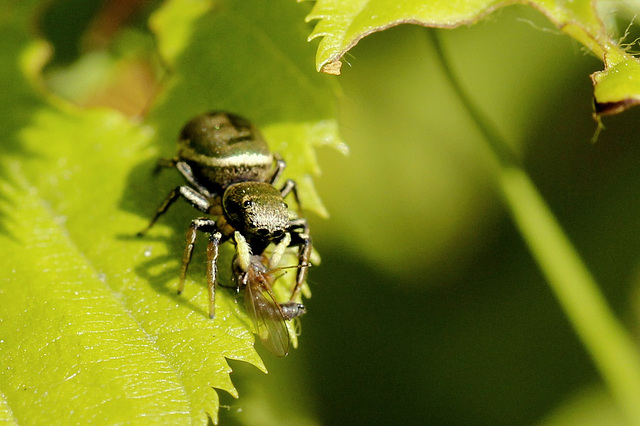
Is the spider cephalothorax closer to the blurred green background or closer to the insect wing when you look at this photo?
the insect wing

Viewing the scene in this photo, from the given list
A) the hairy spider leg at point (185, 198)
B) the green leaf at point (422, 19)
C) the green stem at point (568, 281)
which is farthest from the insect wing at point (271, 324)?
the green stem at point (568, 281)

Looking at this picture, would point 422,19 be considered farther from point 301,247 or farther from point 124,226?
point 124,226

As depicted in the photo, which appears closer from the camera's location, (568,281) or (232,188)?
(232,188)

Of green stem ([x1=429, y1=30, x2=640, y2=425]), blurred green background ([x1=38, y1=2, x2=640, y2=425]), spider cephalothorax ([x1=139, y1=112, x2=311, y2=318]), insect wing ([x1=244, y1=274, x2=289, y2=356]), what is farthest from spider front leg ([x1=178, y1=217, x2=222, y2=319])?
green stem ([x1=429, y1=30, x2=640, y2=425])

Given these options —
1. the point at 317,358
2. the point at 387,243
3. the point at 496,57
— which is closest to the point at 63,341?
the point at 317,358

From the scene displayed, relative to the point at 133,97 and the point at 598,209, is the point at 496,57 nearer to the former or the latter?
the point at 598,209

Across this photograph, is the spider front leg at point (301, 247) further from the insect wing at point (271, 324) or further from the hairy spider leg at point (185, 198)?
the hairy spider leg at point (185, 198)

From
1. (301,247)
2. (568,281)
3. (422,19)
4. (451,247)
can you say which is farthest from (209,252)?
(451,247)
